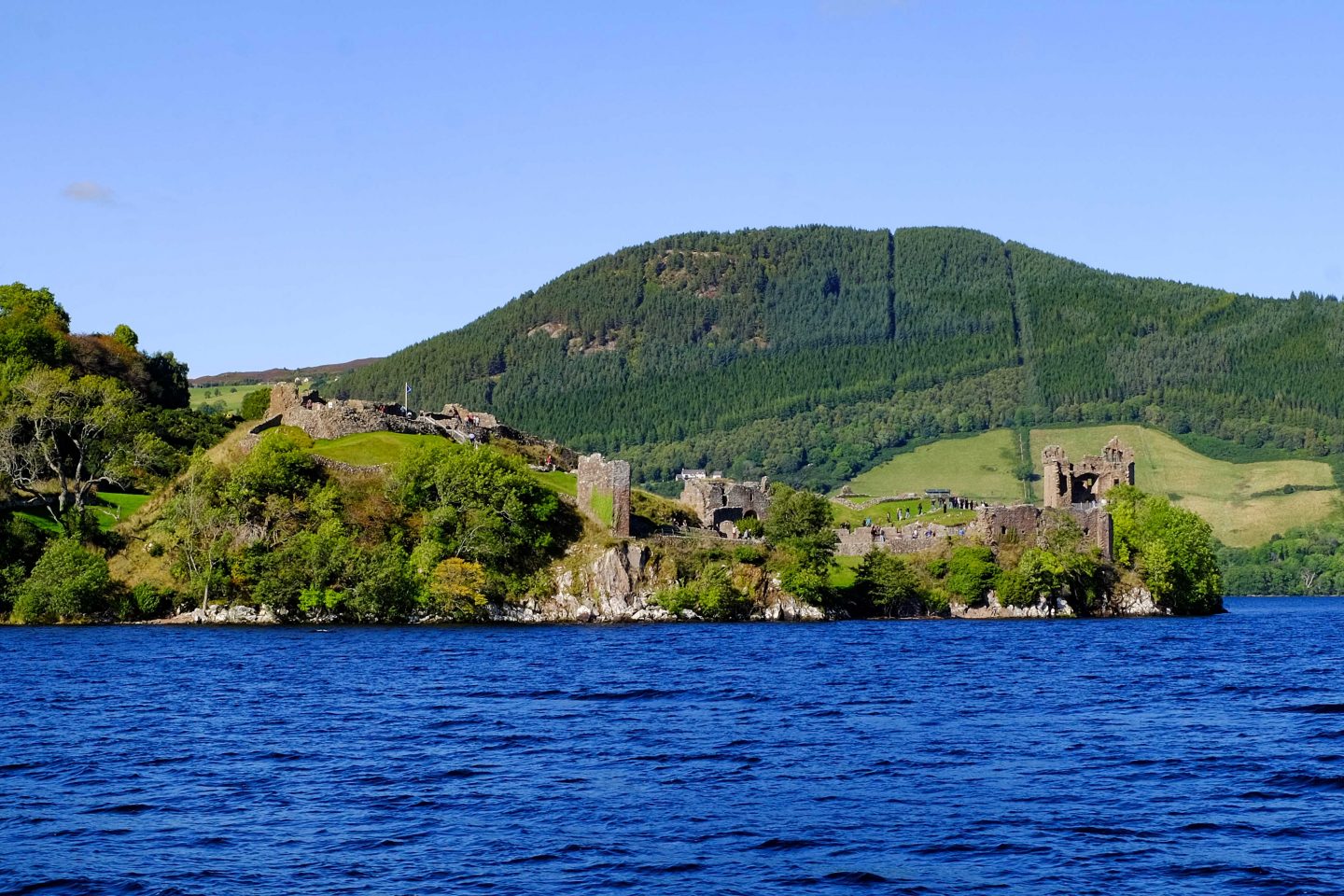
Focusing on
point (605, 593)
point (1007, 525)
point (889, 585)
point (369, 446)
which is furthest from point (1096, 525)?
point (369, 446)

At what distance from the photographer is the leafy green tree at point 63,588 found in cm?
8131

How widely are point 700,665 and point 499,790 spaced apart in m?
27.1

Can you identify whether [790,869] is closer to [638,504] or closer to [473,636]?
[473,636]

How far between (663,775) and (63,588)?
179 feet

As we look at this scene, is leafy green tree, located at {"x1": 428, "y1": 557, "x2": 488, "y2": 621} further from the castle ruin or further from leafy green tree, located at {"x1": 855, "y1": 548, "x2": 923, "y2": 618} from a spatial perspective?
leafy green tree, located at {"x1": 855, "y1": 548, "x2": 923, "y2": 618}

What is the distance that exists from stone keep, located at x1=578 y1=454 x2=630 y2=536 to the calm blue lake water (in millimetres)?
29121

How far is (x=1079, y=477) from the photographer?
4934 inches

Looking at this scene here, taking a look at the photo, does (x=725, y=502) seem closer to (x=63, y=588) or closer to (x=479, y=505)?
(x=479, y=505)

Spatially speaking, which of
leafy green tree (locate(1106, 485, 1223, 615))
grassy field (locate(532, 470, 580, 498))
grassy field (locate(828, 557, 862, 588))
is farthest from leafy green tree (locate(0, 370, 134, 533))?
leafy green tree (locate(1106, 485, 1223, 615))

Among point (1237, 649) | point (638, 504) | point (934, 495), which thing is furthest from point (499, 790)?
point (934, 495)

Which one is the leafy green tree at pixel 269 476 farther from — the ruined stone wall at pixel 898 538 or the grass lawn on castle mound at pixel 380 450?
the ruined stone wall at pixel 898 538

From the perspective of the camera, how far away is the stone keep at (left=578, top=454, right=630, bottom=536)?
92.6 meters

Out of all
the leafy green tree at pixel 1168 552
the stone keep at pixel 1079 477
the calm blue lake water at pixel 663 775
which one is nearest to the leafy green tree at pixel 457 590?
the calm blue lake water at pixel 663 775

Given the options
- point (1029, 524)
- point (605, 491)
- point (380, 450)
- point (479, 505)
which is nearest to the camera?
point (479, 505)
